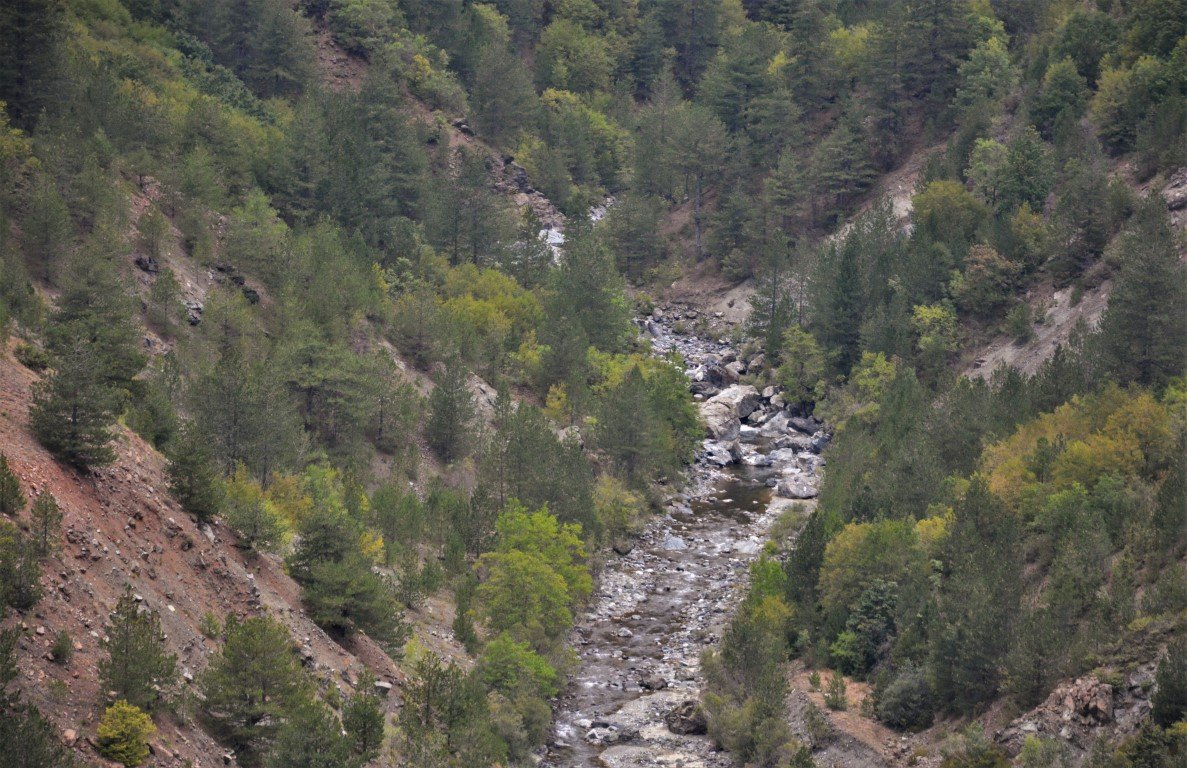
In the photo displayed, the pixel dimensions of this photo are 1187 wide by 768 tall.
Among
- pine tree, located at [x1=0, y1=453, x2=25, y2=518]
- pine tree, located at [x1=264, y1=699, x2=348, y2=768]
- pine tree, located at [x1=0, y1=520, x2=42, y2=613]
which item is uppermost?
pine tree, located at [x1=0, y1=453, x2=25, y2=518]

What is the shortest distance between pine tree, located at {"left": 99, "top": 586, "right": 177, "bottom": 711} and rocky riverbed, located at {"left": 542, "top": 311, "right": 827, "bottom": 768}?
62.9ft

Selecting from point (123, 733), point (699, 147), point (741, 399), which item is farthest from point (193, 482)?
point (699, 147)

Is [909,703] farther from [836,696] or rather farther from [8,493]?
[8,493]

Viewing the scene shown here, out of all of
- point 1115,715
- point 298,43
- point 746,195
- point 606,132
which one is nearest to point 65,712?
point 1115,715

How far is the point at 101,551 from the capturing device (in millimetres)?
40438

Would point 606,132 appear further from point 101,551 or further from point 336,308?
point 101,551

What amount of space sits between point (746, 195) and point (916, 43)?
65.4 feet

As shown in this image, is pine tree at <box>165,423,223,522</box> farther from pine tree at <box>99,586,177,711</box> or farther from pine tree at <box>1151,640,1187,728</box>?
pine tree at <box>1151,640,1187,728</box>

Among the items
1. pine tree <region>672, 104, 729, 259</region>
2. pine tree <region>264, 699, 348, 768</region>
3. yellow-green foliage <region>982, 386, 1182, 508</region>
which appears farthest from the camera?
pine tree <region>672, 104, 729, 259</region>

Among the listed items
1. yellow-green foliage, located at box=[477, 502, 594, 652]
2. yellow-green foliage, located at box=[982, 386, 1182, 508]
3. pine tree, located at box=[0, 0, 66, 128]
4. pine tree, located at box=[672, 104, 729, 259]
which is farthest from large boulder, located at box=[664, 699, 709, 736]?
pine tree, located at box=[672, 104, 729, 259]

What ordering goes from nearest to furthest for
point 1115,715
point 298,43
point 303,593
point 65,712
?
point 65,712 → point 1115,715 → point 303,593 → point 298,43

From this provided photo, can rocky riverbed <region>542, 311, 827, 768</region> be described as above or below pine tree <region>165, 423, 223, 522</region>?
above

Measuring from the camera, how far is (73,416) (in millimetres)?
41688

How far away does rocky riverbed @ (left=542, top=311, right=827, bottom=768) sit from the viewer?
55.8 metres
